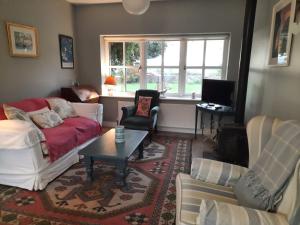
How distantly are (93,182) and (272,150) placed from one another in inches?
76.5

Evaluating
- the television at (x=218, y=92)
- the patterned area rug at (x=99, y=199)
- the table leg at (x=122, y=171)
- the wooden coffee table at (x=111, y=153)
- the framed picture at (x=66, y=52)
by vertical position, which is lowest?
the patterned area rug at (x=99, y=199)

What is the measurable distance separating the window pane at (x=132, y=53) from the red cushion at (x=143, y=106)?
0.93 metres

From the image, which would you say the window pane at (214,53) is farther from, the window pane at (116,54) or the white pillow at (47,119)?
the white pillow at (47,119)

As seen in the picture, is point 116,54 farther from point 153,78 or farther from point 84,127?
point 84,127

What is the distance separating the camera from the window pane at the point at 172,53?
4458 mm

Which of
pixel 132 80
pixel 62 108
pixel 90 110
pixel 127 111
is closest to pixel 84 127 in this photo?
pixel 90 110

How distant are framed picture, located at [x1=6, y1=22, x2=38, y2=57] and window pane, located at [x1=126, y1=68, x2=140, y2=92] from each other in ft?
6.26

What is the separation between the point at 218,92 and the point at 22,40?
3.27 metres

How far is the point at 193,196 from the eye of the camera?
145cm

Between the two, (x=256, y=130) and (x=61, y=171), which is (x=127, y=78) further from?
(x=256, y=130)

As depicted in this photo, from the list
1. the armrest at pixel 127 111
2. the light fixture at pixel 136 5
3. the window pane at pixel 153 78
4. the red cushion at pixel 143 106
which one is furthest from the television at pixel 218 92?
the light fixture at pixel 136 5

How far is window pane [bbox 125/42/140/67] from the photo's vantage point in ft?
15.3

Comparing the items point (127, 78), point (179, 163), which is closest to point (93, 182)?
point (179, 163)

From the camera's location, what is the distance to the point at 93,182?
8.28ft
